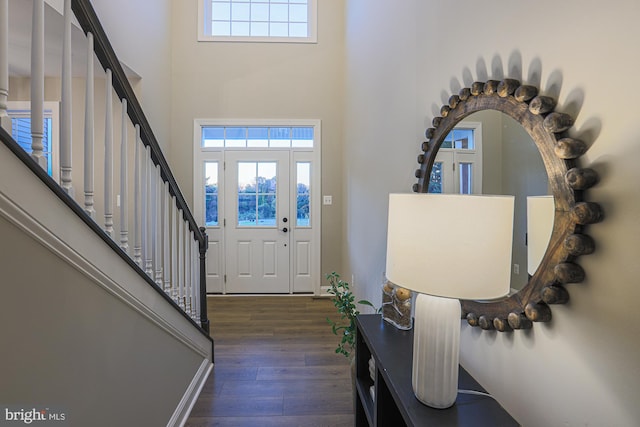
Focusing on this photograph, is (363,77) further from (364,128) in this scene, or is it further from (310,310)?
(310,310)

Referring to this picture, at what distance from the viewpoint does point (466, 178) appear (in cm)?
123

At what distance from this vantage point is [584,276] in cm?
72

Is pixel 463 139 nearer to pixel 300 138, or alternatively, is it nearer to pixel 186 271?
pixel 186 271

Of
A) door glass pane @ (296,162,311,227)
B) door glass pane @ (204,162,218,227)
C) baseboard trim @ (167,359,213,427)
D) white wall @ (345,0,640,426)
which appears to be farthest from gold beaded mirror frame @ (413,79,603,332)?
door glass pane @ (204,162,218,227)

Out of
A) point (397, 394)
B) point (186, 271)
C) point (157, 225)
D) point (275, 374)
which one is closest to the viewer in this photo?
point (397, 394)

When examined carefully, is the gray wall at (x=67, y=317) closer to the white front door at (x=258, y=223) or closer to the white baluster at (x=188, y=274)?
the white baluster at (x=188, y=274)

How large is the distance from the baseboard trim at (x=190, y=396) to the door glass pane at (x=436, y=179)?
71.1 inches

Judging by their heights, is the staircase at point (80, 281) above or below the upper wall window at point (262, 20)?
below

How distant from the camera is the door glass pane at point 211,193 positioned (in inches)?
169

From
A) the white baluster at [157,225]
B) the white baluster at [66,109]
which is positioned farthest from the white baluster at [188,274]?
the white baluster at [66,109]

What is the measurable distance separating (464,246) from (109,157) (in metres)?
1.31

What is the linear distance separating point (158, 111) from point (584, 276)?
4150 mm

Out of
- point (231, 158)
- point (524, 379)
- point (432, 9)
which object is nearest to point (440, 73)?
point (432, 9)

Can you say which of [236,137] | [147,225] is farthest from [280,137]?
[147,225]
